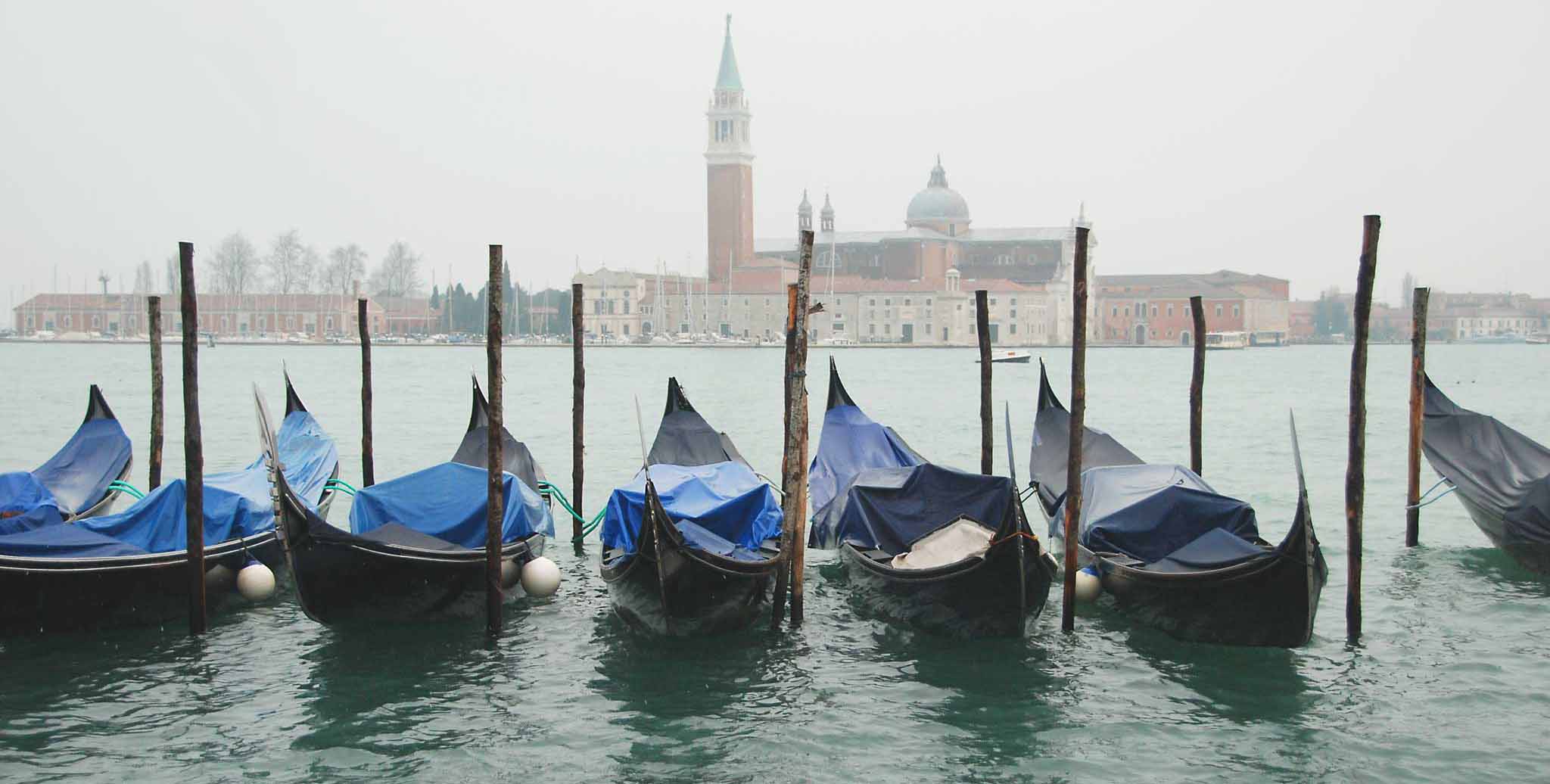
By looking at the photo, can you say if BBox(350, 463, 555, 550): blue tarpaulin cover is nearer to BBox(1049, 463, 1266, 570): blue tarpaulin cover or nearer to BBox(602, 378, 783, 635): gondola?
BBox(602, 378, 783, 635): gondola

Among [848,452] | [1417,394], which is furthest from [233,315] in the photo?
[1417,394]

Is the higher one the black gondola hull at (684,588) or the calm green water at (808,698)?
the black gondola hull at (684,588)

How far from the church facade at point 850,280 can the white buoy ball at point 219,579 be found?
57801 mm

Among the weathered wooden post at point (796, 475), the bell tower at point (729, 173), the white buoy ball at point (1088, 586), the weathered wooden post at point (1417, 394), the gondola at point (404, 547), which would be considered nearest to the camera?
the gondola at point (404, 547)

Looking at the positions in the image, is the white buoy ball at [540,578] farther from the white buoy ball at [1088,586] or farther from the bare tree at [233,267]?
the bare tree at [233,267]

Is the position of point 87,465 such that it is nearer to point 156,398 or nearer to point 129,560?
point 156,398

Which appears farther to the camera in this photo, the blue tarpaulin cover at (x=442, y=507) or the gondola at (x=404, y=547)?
the blue tarpaulin cover at (x=442, y=507)

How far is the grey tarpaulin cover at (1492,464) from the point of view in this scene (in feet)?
28.1

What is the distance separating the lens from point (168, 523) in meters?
7.15

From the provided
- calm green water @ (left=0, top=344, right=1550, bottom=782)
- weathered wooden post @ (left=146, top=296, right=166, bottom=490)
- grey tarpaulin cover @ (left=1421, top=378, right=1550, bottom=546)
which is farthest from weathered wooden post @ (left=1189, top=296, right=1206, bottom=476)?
weathered wooden post @ (left=146, top=296, right=166, bottom=490)

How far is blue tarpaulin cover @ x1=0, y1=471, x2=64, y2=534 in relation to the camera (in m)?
7.29

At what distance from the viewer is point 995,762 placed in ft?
18.0

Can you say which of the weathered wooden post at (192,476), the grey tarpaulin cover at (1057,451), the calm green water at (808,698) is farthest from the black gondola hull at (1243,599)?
the weathered wooden post at (192,476)

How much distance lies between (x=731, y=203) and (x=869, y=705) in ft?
201
